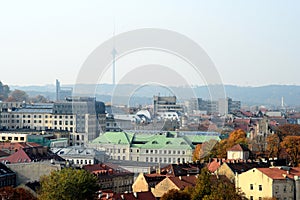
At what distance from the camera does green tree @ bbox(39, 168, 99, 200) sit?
42.1 meters

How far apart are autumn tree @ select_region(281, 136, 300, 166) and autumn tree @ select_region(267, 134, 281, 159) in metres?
0.69

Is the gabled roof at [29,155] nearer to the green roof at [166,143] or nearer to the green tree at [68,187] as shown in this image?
the green tree at [68,187]

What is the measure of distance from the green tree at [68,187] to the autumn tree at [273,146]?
33339 mm

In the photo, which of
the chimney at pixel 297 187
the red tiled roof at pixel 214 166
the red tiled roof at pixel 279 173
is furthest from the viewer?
the red tiled roof at pixel 214 166

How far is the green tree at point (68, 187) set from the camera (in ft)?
138

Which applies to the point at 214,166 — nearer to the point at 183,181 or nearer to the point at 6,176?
the point at 183,181

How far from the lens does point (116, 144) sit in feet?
309

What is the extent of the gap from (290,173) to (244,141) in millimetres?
35090

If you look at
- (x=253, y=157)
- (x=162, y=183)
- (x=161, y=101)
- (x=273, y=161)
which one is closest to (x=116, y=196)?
(x=162, y=183)

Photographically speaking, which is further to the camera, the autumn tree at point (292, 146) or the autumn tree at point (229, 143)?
the autumn tree at point (229, 143)

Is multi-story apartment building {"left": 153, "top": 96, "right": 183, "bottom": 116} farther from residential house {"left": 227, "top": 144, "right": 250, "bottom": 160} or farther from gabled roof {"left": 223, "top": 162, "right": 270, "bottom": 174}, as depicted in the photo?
gabled roof {"left": 223, "top": 162, "right": 270, "bottom": 174}

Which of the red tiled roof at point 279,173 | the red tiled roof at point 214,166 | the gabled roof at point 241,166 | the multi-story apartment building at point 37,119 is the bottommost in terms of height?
the red tiled roof at point 214,166

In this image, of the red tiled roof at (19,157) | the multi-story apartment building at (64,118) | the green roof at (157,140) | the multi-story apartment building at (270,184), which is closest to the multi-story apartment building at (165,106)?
the multi-story apartment building at (64,118)

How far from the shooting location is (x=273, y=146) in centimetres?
7688
